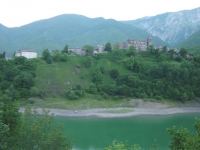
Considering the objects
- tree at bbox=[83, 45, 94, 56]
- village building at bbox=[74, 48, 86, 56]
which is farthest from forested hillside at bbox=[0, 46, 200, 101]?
village building at bbox=[74, 48, 86, 56]

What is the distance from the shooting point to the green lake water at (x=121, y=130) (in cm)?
2702

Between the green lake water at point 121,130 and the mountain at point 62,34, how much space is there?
73.5 meters

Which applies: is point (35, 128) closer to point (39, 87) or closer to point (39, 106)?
point (39, 106)

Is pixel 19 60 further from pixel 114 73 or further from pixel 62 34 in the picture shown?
pixel 62 34

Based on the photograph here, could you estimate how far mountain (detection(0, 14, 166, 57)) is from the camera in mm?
116387

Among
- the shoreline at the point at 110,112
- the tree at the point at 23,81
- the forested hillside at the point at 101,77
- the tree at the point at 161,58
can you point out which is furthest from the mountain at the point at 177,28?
the tree at the point at 23,81

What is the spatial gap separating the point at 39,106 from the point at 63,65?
14.0m

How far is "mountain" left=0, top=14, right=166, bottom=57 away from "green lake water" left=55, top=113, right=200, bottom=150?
7350 cm

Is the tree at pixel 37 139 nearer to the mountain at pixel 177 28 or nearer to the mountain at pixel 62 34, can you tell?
the mountain at pixel 62 34

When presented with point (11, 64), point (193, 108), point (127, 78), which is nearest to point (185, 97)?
point (193, 108)

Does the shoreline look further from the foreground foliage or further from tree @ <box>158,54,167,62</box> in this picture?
the foreground foliage

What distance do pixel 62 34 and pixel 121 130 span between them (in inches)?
4637

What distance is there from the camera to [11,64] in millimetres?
45750

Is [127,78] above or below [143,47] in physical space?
below
